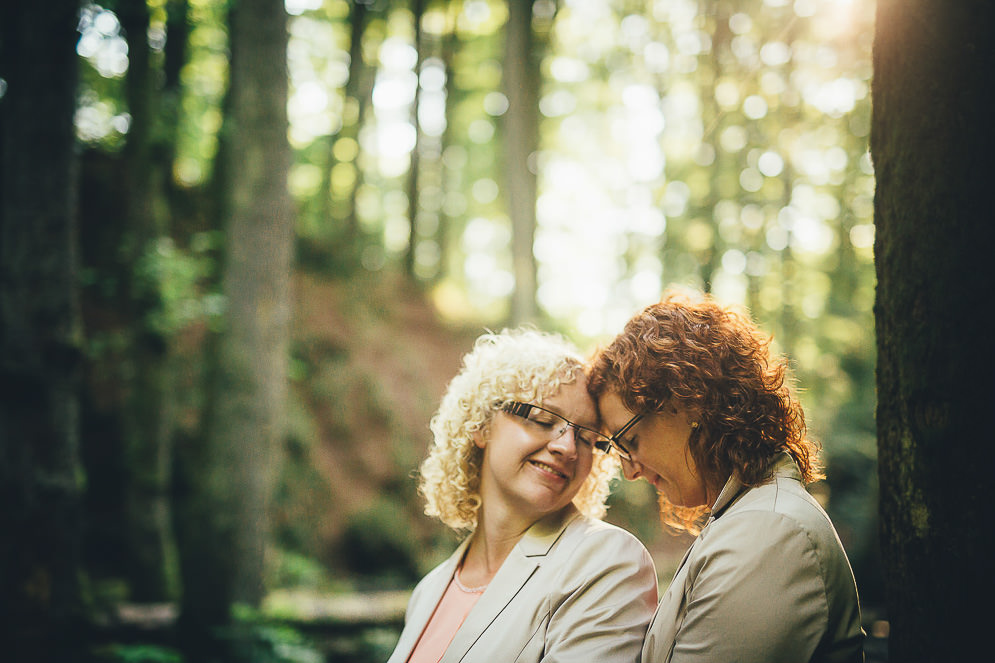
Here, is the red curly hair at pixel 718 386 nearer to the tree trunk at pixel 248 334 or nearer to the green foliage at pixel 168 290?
the tree trunk at pixel 248 334

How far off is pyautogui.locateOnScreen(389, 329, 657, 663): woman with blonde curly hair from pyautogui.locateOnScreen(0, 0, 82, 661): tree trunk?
8.58 feet

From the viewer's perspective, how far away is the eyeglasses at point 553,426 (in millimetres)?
2688

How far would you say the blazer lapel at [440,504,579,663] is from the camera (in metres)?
2.55

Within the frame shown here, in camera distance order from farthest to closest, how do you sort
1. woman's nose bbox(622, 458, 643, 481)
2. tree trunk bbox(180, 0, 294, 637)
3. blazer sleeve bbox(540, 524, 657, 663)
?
tree trunk bbox(180, 0, 294, 637) → woman's nose bbox(622, 458, 643, 481) → blazer sleeve bbox(540, 524, 657, 663)

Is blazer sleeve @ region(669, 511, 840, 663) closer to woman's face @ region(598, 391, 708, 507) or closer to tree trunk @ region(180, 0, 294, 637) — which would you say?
woman's face @ region(598, 391, 708, 507)

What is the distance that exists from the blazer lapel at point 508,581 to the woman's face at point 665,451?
0.45 metres

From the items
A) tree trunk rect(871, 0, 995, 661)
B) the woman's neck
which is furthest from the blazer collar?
the woman's neck

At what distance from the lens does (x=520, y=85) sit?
1142 centimetres

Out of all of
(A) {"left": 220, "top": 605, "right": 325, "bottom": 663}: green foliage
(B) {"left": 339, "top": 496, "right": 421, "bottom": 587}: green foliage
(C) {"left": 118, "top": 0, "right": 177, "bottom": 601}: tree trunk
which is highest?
(C) {"left": 118, "top": 0, "right": 177, "bottom": 601}: tree trunk

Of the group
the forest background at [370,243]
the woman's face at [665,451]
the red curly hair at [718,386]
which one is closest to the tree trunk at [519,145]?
the forest background at [370,243]

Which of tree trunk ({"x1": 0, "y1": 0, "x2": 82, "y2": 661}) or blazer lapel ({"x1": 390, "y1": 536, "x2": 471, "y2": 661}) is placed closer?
blazer lapel ({"x1": 390, "y1": 536, "x2": 471, "y2": 661})

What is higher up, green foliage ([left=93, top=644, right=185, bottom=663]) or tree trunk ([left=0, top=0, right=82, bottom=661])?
tree trunk ([left=0, top=0, right=82, bottom=661])

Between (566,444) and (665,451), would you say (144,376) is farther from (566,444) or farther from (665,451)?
(665,451)

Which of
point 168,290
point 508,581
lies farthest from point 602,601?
point 168,290
